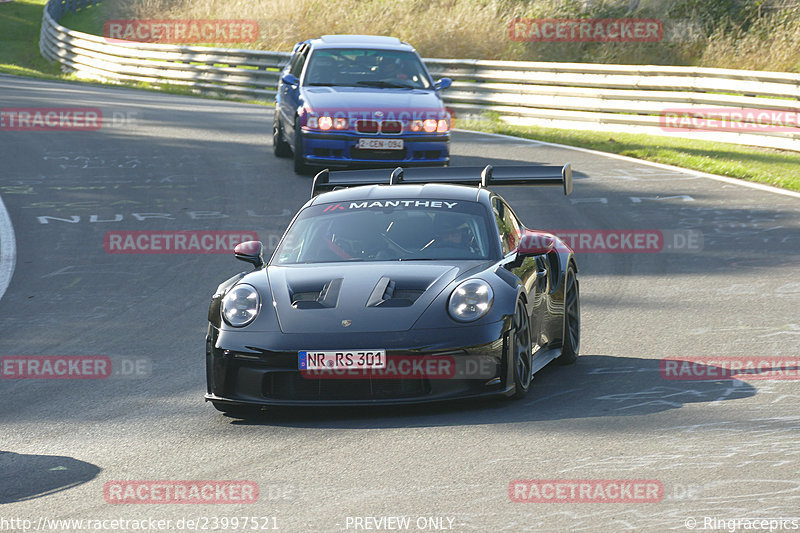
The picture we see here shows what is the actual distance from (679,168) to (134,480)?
43.8 feet

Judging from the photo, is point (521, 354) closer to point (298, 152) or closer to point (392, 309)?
point (392, 309)

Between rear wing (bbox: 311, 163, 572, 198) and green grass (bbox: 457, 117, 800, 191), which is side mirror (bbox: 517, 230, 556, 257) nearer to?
rear wing (bbox: 311, 163, 572, 198)

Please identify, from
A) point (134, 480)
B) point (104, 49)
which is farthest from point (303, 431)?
point (104, 49)

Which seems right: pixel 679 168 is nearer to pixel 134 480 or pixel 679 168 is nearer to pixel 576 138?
pixel 576 138

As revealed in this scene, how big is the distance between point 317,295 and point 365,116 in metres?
9.26

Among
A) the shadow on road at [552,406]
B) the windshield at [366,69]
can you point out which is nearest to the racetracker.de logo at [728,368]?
the shadow on road at [552,406]

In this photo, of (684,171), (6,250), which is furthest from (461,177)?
(684,171)

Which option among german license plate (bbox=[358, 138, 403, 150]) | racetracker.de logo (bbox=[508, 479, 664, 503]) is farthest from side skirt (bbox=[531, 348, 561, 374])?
german license plate (bbox=[358, 138, 403, 150])

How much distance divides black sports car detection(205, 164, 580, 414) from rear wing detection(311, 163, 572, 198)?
302mm

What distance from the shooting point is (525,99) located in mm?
23375

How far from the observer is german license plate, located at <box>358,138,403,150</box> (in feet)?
53.0

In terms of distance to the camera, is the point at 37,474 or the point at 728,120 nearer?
the point at 37,474

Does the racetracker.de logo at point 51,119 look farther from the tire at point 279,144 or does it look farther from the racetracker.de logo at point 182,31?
the racetracker.de logo at point 182,31

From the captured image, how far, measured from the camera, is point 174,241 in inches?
523
